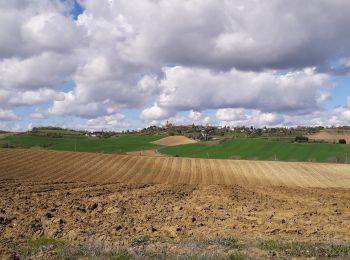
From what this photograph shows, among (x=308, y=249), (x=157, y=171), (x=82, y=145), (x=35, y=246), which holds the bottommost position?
(x=157, y=171)

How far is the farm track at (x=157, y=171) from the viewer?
3803 cm

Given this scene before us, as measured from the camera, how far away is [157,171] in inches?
1836

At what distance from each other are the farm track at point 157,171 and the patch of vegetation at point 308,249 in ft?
79.7

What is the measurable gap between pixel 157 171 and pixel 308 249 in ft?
114

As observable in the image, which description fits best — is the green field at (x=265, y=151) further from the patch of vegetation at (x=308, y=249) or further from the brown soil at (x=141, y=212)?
the patch of vegetation at (x=308, y=249)

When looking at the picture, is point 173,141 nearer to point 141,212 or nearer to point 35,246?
point 141,212

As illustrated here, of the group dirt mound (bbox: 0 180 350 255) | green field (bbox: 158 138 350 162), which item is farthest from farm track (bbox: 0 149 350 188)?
green field (bbox: 158 138 350 162)

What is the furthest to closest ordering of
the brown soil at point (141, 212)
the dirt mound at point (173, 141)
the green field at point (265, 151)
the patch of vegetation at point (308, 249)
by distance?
the dirt mound at point (173, 141)
the green field at point (265, 151)
the brown soil at point (141, 212)
the patch of vegetation at point (308, 249)

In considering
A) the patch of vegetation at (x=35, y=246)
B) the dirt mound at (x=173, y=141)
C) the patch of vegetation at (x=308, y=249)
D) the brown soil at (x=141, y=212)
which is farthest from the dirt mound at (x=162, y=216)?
the dirt mound at (x=173, y=141)

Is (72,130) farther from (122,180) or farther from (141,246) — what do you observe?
(141,246)

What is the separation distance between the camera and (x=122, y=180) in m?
38.3

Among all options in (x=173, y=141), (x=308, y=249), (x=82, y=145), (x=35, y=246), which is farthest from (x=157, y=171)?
(x=173, y=141)

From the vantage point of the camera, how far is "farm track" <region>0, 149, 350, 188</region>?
125 feet

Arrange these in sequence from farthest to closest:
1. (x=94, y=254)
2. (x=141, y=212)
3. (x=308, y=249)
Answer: (x=141, y=212) → (x=308, y=249) → (x=94, y=254)
